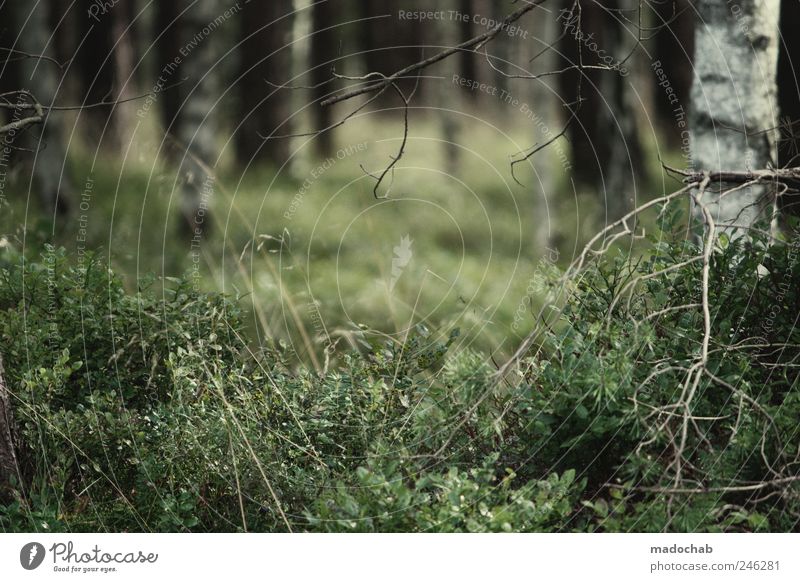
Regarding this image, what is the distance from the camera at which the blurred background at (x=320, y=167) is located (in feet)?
19.3

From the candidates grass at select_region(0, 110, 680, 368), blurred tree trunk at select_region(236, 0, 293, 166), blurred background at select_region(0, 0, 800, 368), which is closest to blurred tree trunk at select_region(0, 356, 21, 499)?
blurred background at select_region(0, 0, 800, 368)

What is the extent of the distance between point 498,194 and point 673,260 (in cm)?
1396

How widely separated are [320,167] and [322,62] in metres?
6.31

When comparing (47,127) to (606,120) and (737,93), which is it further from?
(606,120)

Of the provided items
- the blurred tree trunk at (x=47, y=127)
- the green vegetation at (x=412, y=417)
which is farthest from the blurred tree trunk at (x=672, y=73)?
the green vegetation at (x=412, y=417)

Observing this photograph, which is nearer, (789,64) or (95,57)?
(789,64)

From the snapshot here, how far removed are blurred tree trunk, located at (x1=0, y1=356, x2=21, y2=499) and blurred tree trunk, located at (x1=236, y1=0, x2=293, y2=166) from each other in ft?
40.9

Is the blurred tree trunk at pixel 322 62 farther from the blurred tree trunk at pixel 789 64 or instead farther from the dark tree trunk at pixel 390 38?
the blurred tree trunk at pixel 789 64

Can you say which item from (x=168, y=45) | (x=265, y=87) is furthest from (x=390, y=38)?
(x=265, y=87)

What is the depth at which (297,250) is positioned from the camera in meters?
10.7

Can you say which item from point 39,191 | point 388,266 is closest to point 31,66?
point 39,191

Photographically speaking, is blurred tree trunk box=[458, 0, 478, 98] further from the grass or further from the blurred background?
the grass

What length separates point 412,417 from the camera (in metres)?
4.08
